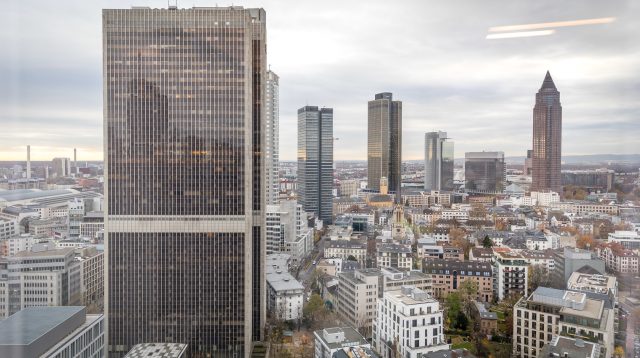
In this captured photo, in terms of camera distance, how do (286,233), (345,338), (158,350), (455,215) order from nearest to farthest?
(345,338), (158,350), (286,233), (455,215)

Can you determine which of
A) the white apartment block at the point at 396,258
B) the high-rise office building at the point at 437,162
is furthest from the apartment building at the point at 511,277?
the high-rise office building at the point at 437,162

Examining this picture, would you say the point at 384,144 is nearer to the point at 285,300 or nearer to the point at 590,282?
the point at 285,300

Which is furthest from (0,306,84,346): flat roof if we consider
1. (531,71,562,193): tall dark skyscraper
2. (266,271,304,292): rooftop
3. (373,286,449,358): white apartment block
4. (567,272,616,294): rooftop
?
(531,71,562,193): tall dark skyscraper

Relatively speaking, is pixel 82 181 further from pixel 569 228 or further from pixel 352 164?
pixel 352 164

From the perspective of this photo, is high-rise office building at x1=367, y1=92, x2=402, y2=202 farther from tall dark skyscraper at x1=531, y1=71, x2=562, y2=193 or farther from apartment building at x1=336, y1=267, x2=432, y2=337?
apartment building at x1=336, y1=267, x2=432, y2=337

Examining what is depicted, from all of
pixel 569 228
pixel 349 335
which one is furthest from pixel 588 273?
pixel 349 335

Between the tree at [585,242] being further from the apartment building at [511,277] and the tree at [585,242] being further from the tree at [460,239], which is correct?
the tree at [460,239]

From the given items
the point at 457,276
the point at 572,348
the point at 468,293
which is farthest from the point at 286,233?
the point at 572,348
